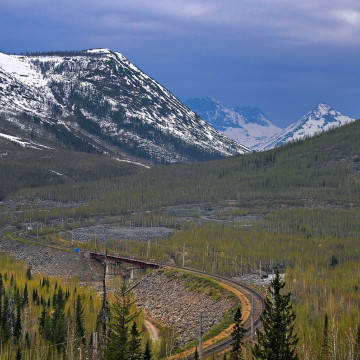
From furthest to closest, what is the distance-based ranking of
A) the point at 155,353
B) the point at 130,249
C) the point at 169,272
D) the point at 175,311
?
1. the point at 130,249
2. the point at 169,272
3. the point at 175,311
4. the point at 155,353

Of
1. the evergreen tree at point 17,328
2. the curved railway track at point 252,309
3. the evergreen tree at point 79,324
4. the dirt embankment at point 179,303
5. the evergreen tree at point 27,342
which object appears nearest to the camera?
the curved railway track at point 252,309

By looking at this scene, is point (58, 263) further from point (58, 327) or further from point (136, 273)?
point (58, 327)

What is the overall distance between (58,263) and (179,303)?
51.0m

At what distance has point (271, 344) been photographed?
4912 cm

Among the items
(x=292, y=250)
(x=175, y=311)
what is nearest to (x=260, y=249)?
(x=292, y=250)

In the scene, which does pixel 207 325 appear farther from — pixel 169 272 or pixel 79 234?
pixel 79 234

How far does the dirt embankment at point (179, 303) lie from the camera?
103 metres

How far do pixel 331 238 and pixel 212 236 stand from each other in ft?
109

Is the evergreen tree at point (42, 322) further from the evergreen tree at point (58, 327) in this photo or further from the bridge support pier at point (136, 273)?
the bridge support pier at point (136, 273)

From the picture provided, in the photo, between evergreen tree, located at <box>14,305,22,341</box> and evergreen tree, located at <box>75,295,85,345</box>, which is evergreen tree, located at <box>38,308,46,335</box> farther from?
evergreen tree, located at <box>75,295,85,345</box>

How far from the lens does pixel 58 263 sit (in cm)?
15938

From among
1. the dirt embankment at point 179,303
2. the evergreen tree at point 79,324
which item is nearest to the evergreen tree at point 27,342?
the evergreen tree at point 79,324

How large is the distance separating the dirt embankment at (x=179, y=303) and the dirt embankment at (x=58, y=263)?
20.1 m

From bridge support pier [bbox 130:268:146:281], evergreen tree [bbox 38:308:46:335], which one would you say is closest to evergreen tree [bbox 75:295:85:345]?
evergreen tree [bbox 38:308:46:335]
